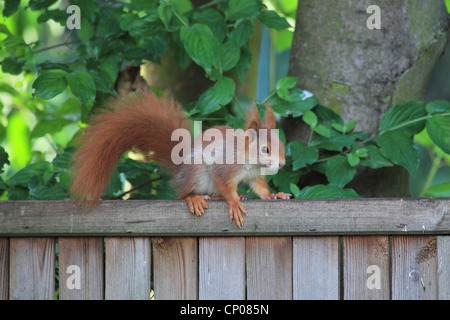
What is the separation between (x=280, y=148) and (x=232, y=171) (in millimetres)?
134

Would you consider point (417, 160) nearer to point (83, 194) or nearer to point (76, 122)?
point (83, 194)

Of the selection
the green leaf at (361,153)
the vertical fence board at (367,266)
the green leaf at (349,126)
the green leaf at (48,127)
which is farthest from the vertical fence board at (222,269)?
the green leaf at (48,127)

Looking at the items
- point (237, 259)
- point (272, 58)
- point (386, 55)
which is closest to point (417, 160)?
point (386, 55)

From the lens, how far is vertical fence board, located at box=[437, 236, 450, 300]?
1190 millimetres

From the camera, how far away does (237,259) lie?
1230 millimetres

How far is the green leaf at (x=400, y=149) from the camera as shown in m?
1.61

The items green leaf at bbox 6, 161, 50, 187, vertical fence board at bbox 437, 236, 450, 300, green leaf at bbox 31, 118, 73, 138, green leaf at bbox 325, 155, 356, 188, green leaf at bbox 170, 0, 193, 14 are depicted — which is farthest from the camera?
green leaf at bbox 31, 118, 73, 138

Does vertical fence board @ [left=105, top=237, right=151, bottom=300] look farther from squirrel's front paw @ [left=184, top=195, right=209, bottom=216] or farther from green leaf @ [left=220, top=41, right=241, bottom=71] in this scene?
green leaf @ [left=220, top=41, right=241, bottom=71]

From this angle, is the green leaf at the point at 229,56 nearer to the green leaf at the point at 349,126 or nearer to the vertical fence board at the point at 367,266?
the green leaf at the point at 349,126

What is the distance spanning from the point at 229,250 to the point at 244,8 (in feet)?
2.86

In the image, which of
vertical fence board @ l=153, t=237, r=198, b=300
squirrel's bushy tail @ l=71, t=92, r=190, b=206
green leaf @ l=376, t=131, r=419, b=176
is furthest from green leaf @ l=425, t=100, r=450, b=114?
vertical fence board @ l=153, t=237, r=198, b=300

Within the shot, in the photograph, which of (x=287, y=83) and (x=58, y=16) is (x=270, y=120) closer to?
(x=287, y=83)

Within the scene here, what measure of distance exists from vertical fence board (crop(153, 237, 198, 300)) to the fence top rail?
0.03 meters

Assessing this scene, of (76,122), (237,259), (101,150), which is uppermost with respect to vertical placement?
Answer: (76,122)
